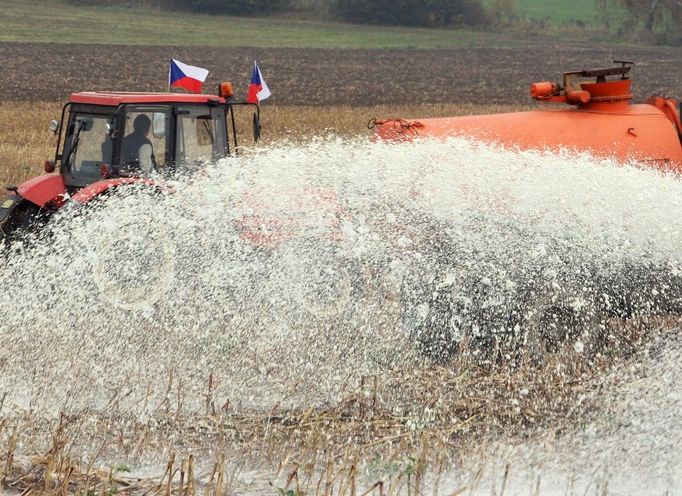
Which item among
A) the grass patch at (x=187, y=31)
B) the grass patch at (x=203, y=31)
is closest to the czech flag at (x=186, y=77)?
the grass patch at (x=203, y=31)

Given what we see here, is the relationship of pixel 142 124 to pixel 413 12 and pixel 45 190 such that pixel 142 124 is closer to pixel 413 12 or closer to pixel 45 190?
pixel 45 190

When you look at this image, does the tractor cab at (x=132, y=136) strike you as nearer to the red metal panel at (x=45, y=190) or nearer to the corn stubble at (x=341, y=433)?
the red metal panel at (x=45, y=190)

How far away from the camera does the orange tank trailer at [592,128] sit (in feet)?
24.6

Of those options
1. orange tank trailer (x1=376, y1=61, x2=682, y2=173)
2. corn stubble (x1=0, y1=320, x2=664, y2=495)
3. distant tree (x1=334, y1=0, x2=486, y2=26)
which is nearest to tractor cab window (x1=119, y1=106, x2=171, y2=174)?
orange tank trailer (x1=376, y1=61, x2=682, y2=173)

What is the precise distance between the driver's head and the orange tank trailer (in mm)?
1664

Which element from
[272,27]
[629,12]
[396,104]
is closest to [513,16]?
[629,12]

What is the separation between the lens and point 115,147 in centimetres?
783

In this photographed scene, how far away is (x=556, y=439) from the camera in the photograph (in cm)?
537

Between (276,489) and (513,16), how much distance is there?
169ft

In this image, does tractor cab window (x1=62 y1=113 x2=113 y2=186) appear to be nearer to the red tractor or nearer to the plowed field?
the red tractor

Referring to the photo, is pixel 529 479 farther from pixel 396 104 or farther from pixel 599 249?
pixel 396 104

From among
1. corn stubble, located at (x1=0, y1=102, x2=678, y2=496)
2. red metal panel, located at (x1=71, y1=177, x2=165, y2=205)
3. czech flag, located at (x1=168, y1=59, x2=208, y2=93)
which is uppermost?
czech flag, located at (x1=168, y1=59, x2=208, y2=93)

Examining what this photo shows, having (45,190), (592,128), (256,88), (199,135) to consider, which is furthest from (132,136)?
(592,128)

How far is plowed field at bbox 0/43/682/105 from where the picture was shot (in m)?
26.7
